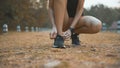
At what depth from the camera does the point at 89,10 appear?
216ft

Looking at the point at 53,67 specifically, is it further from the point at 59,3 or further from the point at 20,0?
the point at 20,0

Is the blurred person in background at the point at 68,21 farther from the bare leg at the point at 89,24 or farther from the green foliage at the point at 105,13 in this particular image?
the green foliage at the point at 105,13

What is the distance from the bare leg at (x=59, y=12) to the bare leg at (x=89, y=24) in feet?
1.20

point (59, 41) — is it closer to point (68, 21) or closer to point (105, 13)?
point (68, 21)

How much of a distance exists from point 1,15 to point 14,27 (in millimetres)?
4273

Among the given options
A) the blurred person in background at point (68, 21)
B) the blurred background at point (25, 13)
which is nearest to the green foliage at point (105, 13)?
the blurred background at point (25, 13)

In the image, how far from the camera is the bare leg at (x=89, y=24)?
5000mm

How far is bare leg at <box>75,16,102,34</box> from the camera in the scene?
5000 mm

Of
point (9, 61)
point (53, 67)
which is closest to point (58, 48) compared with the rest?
point (9, 61)

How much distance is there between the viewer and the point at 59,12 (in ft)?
15.7

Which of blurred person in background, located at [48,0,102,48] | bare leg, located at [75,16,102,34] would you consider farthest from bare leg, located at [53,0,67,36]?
bare leg, located at [75,16,102,34]

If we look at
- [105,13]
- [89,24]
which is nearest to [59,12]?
[89,24]

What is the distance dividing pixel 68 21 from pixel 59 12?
0.35m

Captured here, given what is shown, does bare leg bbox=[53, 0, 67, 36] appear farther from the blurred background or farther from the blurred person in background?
the blurred background
